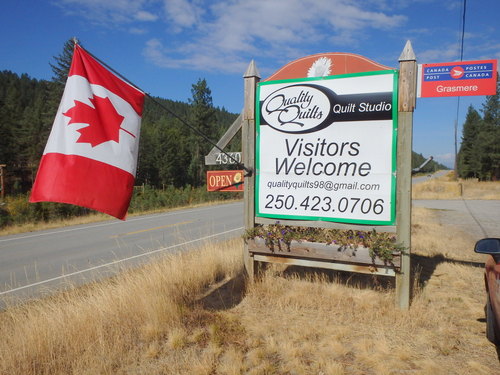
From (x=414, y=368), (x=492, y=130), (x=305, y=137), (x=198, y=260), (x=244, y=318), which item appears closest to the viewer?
(x=414, y=368)

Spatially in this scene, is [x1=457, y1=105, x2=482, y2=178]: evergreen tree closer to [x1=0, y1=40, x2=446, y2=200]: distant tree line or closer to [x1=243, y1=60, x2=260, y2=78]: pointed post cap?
[x1=0, y1=40, x2=446, y2=200]: distant tree line

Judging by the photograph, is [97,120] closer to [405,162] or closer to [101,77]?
[101,77]

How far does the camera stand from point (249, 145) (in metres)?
5.38

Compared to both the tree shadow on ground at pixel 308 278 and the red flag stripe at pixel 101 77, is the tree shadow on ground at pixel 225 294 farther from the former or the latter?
the red flag stripe at pixel 101 77

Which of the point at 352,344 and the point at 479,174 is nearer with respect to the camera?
the point at 352,344

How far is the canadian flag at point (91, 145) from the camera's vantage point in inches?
129

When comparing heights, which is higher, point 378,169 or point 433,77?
point 433,77

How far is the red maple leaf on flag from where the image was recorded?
3.41 metres

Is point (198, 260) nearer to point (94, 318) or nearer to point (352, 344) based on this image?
point (94, 318)

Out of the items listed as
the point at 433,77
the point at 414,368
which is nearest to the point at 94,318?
the point at 414,368

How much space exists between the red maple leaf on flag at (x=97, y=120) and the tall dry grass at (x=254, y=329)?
1.85m

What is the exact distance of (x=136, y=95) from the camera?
380cm

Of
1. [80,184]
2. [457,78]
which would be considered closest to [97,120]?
[80,184]

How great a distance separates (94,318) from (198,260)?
2.20m
